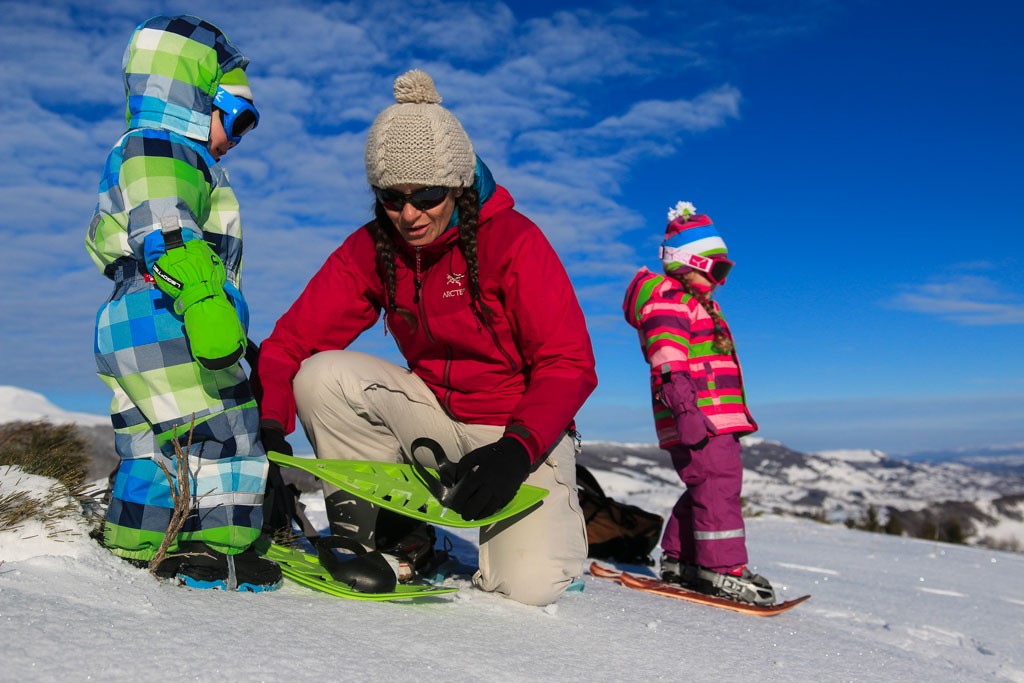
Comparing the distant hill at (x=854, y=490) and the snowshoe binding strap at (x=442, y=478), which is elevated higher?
the snowshoe binding strap at (x=442, y=478)

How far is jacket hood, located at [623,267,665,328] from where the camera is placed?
168 inches

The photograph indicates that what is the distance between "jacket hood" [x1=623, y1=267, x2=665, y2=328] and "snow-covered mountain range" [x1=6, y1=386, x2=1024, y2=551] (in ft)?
6.04

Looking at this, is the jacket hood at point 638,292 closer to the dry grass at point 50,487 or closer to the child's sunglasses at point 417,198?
the child's sunglasses at point 417,198

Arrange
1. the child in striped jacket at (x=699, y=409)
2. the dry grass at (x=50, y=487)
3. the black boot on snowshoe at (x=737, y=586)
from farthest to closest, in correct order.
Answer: the child in striped jacket at (x=699, y=409) < the black boot on snowshoe at (x=737, y=586) < the dry grass at (x=50, y=487)

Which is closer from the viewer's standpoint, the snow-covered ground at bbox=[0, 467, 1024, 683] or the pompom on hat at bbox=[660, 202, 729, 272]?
the snow-covered ground at bbox=[0, 467, 1024, 683]

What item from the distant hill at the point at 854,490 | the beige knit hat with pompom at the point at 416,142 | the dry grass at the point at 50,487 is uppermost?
the beige knit hat with pompom at the point at 416,142

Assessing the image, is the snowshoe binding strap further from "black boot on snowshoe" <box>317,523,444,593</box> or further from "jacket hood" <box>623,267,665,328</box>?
"jacket hood" <box>623,267,665,328</box>

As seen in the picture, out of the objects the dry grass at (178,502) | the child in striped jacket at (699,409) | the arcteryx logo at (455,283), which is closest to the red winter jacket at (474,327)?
the arcteryx logo at (455,283)

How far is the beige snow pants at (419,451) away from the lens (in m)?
2.68

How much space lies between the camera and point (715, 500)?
3922 millimetres

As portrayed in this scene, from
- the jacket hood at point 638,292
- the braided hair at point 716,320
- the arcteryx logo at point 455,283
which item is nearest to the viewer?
the arcteryx logo at point 455,283

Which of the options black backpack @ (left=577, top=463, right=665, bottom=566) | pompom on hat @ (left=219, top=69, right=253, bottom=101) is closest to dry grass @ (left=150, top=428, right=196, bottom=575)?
pompom on hat @ (left=219, top=69, right=253, bottom=101)

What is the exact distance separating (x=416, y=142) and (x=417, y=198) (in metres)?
0.19

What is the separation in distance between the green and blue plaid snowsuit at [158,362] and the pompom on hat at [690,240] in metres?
2.64
